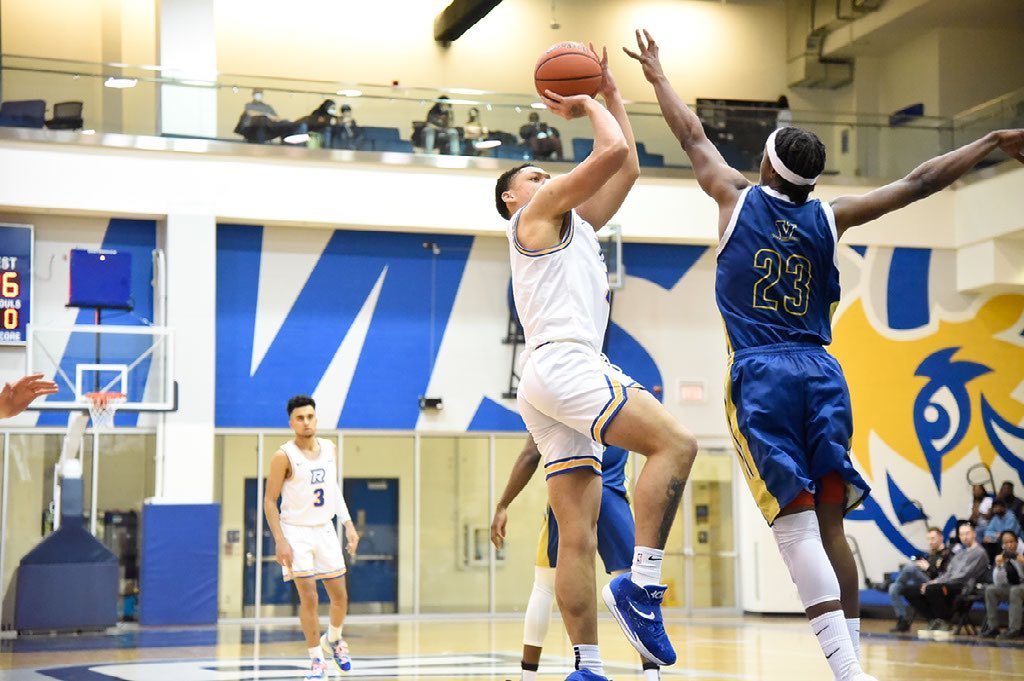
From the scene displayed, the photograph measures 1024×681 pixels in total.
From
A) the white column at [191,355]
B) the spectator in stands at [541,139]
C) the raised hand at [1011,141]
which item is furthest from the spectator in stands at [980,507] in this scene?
the raised hand at [1011,141]

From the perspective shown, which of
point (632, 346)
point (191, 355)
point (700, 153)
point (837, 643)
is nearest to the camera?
point (837, 643)

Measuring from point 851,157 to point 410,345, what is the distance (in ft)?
22.6

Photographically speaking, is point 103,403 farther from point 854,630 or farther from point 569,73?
point 854,630

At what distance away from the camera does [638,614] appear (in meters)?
4.12

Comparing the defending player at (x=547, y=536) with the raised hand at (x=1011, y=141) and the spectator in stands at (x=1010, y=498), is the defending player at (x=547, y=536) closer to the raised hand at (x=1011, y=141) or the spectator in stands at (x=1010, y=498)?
the raised hand at (x=1011, y=141)

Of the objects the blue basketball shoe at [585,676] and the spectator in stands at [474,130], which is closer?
the blue basketball shoe at [585,676]

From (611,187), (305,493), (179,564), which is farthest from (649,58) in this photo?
(179,564)

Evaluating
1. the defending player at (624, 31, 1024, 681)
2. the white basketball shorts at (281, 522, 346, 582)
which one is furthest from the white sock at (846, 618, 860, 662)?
the white basketball shorts at (281, 522, 346, 582)

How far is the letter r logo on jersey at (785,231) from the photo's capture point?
4.40 meters

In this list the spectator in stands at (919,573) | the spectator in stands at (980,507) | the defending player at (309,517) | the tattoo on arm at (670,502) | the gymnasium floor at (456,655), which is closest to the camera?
the tattoo on arm at (670,502)

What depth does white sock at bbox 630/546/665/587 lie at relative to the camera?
415 cm

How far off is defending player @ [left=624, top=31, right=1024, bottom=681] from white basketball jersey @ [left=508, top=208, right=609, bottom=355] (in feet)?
1.62

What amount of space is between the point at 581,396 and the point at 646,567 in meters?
0.64

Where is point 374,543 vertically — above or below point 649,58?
below
